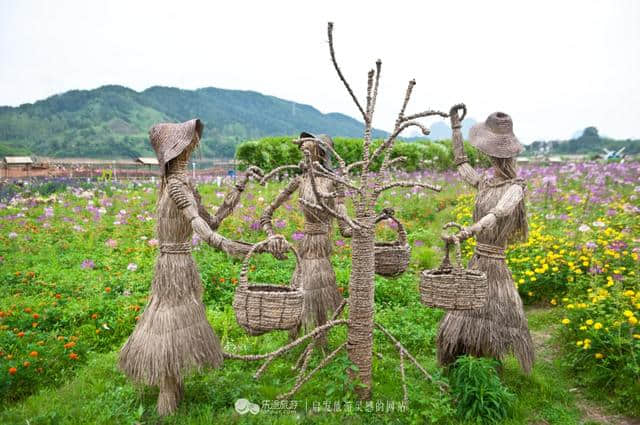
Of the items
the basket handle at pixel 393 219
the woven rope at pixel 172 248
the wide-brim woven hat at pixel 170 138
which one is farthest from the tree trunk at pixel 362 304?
the wide-brim woven hat at pixel 170 138

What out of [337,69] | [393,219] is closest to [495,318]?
[393,219]

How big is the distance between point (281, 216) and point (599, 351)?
570 centimetres

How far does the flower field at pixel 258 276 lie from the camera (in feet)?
12.1

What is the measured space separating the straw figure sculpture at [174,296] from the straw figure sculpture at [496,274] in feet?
6.33

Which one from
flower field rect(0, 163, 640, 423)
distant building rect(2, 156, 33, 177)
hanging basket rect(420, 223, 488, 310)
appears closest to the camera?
hanging basket rect(420, 223, 488, 310)

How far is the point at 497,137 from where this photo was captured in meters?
3.44

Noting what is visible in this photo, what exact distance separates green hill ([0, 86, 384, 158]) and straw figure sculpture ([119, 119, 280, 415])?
1346cm

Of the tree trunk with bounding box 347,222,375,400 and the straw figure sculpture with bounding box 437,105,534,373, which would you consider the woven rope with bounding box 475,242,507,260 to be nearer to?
the straw figure sculpture with bounding box 437,105,534,373

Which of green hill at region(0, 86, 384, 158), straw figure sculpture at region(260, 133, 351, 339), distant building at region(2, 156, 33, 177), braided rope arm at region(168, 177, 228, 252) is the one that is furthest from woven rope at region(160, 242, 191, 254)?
distant building at region(2, 156, 33, 177)

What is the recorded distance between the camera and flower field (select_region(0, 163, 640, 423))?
3.68 metres

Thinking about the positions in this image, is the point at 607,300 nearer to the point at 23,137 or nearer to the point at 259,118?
the point at 23,137

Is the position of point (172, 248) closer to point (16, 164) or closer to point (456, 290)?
point (456, 290)

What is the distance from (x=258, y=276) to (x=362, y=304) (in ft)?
9.55

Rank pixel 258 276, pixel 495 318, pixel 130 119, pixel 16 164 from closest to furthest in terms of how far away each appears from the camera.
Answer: pixel 495 318
pixel 258 276
pixel 16 164
pixel 130 119
